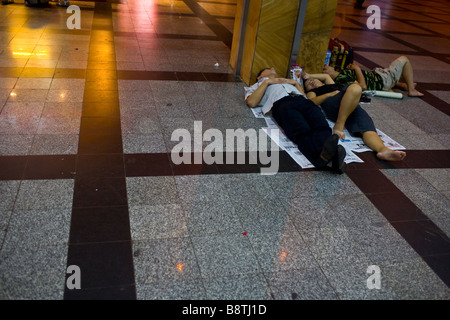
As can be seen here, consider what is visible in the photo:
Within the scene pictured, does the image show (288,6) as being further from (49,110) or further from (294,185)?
(49,110)

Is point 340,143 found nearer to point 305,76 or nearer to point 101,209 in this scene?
point 305,76

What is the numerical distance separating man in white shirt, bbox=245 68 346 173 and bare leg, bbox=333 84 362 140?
28cm

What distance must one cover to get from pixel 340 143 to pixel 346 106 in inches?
15.1

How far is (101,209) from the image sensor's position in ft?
9.11

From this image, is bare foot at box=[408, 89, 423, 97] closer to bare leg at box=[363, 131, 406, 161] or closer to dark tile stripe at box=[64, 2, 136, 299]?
bare leg at box=[363, 131, 406, 161]

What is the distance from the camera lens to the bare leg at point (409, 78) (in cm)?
554
